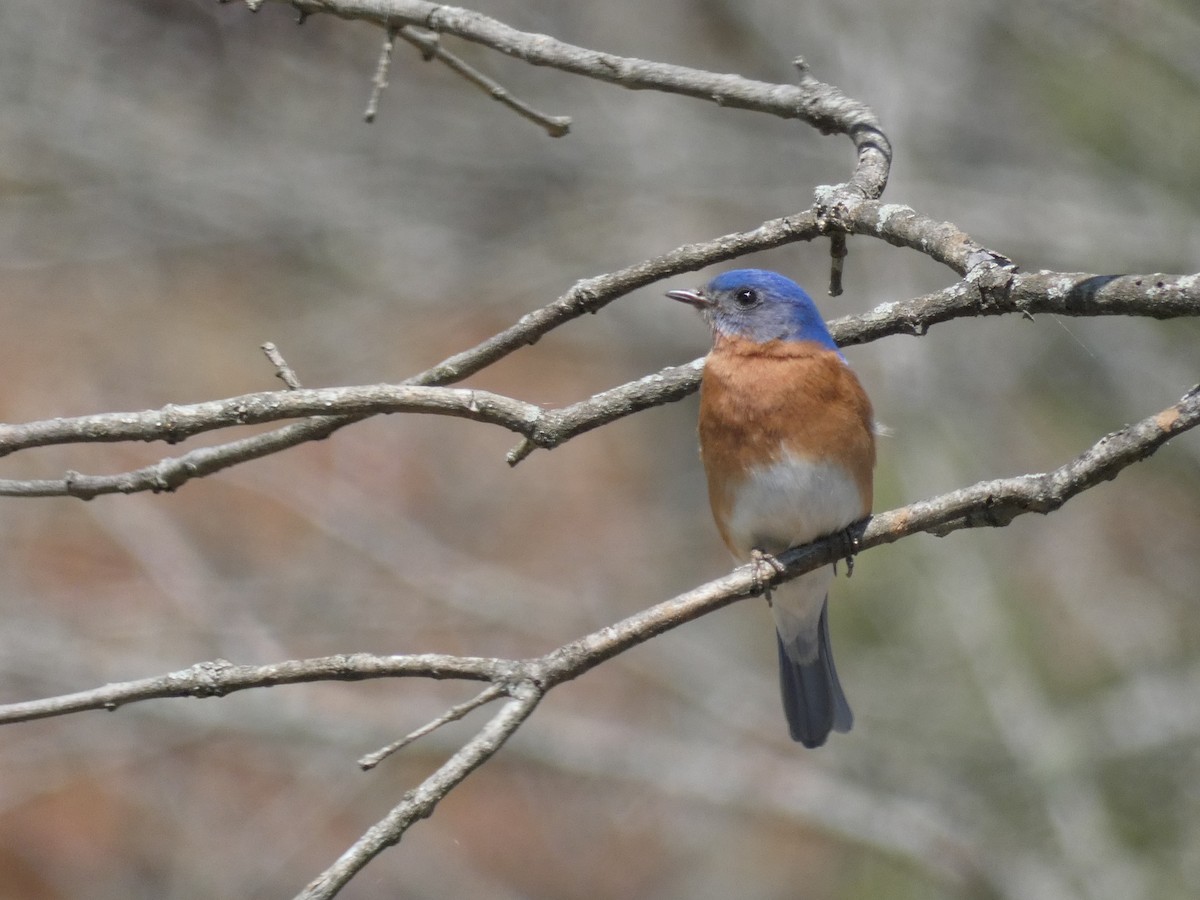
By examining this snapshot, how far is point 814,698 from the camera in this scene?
4984 mm

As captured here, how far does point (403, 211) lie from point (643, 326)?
1818 mm

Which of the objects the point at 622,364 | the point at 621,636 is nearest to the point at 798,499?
the point at 621,636

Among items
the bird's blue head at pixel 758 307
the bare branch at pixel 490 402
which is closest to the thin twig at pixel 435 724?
the bare branch at pixel 490 402

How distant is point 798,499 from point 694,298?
0.85 meters

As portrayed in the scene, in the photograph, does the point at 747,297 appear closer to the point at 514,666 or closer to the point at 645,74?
the point at 645,74

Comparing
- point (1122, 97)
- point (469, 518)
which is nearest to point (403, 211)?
point (469, 518)

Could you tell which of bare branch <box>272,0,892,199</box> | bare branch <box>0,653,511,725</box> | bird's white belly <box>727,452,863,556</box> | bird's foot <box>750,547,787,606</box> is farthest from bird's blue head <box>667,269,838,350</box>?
bare branch <box>0,653,511,725</box>

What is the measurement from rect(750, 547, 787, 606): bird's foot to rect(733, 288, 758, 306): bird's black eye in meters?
0.95

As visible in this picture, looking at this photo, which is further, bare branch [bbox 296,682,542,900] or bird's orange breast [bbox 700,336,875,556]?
bird's orange breast [bbox 700,336,875,556]

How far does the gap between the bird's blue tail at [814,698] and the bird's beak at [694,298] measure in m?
1.25

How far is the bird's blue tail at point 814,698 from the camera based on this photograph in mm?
4902

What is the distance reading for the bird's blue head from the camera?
428 cm

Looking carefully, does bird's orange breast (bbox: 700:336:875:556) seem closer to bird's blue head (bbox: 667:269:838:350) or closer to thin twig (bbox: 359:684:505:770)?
bird's blue head (bbox: 667:269:838:350)

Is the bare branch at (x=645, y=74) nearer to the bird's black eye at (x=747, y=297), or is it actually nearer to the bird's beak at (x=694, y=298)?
the bird's black eye at (x=747, y=297)
